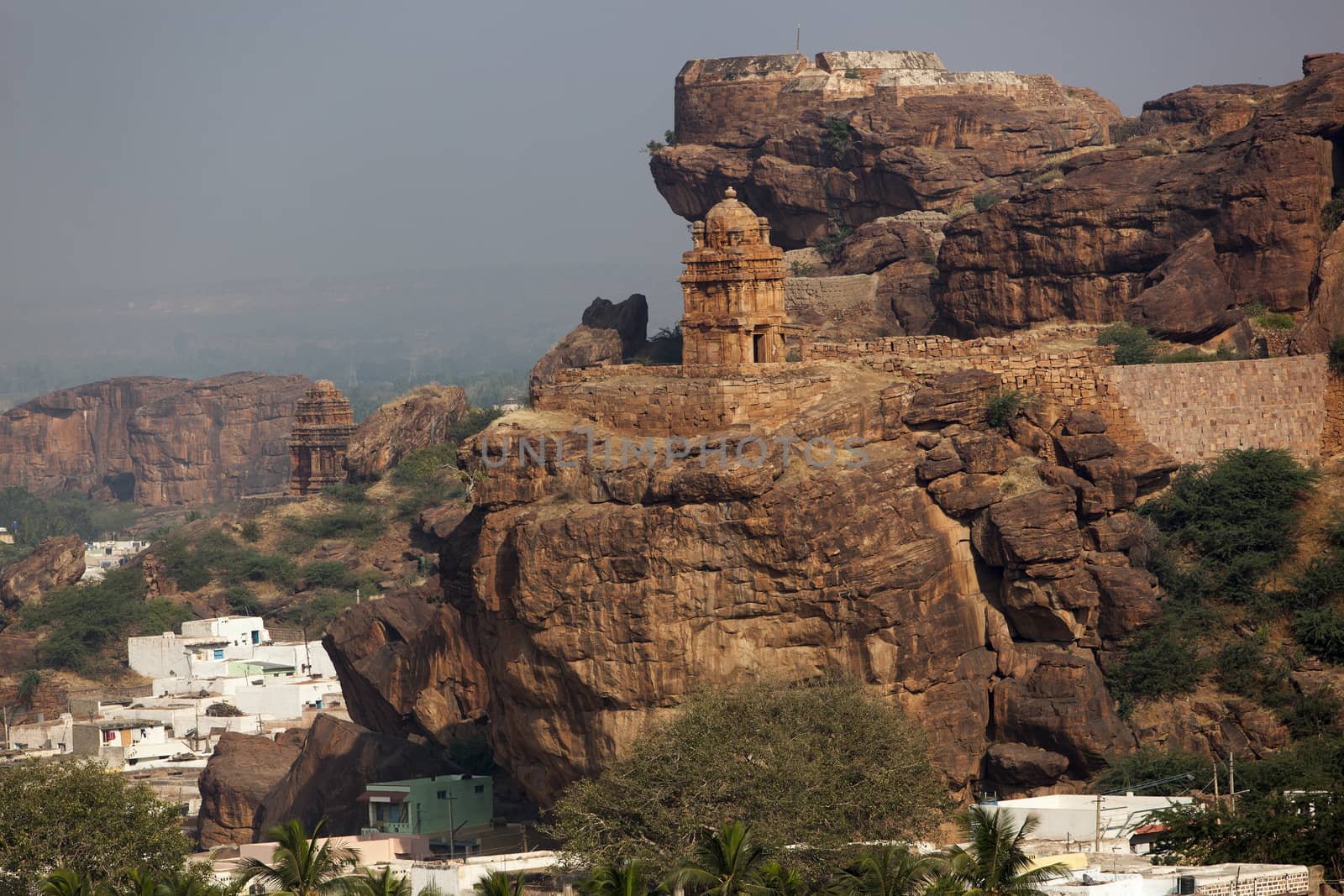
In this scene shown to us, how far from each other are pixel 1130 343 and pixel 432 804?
1839 centimetres

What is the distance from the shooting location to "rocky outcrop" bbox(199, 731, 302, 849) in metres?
60.7

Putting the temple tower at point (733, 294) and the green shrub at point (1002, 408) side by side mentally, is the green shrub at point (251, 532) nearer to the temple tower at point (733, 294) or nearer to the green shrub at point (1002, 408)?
the temple tower at point (733, 294)

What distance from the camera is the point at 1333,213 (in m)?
57.2

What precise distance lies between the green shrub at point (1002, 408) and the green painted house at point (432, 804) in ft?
44.2

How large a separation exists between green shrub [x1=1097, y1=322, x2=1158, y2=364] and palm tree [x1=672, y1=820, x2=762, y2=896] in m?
20.8

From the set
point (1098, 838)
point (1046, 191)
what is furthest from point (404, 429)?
point (1098, 838)

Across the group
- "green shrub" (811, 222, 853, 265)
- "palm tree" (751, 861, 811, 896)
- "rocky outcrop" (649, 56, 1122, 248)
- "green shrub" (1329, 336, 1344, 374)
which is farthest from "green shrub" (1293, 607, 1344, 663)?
"green shrub" (811, 222, 853, 265)

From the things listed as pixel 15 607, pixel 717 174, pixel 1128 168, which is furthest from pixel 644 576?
pixel 15 607

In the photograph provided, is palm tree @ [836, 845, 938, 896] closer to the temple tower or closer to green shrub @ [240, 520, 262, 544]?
the temple tower

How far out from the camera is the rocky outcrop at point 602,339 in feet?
250

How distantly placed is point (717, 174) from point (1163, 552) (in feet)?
102

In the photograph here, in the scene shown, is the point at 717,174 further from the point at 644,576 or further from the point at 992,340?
the point at 644,576

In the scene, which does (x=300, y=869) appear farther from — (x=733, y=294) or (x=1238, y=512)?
(x=1238, y=512)

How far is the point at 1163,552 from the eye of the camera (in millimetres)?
49750
